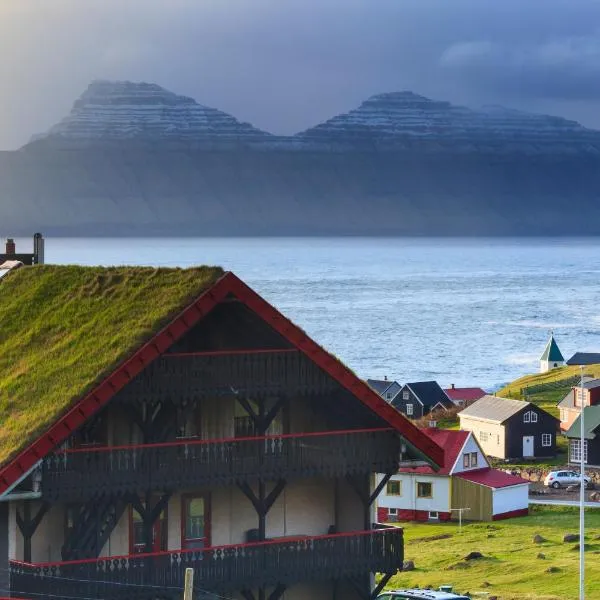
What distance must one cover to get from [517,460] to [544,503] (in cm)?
1872

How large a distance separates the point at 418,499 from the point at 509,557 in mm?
20174

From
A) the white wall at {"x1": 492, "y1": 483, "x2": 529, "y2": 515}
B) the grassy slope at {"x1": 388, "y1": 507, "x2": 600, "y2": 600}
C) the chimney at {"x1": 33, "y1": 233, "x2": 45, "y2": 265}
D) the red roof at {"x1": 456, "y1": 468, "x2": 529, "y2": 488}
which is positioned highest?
the chimney at {"x1": 33, "y1": 233, "x2": 45, "y2": 265}

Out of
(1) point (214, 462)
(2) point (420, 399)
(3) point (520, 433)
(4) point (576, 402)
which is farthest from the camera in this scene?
(2) point (420, 399)

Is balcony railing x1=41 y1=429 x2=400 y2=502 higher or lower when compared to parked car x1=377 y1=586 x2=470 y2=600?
higher

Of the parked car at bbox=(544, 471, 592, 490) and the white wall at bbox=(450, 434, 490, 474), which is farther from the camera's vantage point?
the parked car at bbox=(544, 471, 592, 490)

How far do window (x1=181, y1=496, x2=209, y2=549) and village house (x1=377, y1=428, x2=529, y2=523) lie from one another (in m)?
52.3

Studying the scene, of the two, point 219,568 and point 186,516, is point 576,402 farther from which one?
point 219,568

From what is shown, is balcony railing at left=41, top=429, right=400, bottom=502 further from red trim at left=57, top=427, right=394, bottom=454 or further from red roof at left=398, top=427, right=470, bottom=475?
red roof at left=398, top=427, right=470, bottom=475

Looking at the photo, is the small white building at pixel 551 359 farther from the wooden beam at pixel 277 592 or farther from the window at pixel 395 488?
the wooden beam at pixel 277 592

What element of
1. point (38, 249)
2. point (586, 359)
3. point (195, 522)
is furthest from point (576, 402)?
point (195, 522)

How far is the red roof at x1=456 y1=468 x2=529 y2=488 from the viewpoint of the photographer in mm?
82375

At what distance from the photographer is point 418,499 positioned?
3265 inches

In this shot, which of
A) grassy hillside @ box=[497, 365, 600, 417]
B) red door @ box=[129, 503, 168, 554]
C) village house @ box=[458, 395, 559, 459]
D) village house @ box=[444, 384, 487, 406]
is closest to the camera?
red door @ box=[129, 503, 168, 554]

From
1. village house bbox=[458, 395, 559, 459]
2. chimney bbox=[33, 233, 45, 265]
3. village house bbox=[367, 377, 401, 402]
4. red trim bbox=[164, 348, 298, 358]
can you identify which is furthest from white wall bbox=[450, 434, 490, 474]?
red trim bbox=[164, 348, 298, 358]
